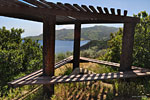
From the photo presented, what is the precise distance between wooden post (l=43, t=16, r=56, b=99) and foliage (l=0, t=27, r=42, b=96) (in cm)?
205

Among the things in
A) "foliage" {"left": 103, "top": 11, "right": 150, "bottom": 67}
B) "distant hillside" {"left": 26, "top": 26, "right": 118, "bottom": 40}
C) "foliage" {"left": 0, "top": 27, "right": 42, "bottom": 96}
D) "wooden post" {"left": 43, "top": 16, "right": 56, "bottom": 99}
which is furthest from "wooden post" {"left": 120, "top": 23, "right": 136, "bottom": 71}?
"distant hillside" {"left": 26, "top": 26, "right": 118, "bottom": 40}

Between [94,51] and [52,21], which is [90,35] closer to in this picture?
[94,51]

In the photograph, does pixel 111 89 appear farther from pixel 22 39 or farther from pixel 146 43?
pixel 22 39

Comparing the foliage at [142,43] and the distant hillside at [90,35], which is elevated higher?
the distant hillside at [90,35]

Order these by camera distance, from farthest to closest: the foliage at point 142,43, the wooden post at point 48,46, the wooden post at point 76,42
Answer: the wooden post at point 76,42 → the foliage at point 142,43 → the wooden post at point 48,46

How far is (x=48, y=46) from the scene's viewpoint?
10.4ft

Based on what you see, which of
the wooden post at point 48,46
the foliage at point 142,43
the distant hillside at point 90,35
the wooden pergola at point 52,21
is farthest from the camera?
the distant hillside at point 90,35

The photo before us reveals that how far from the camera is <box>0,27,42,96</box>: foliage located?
4.36m

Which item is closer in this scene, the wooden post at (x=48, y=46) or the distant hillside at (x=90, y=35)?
the wooden post at (x=48, y=46)

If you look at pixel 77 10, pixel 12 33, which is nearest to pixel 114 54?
pixel 77 10

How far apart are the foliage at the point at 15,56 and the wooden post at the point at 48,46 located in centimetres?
205

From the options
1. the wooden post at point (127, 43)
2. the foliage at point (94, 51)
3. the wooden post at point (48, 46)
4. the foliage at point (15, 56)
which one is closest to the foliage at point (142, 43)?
the wooden post at point (127, 43)

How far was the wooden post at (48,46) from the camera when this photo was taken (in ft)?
10.2

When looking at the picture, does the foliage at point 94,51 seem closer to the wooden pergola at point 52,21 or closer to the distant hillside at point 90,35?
the wooden pergola at point 52,21
